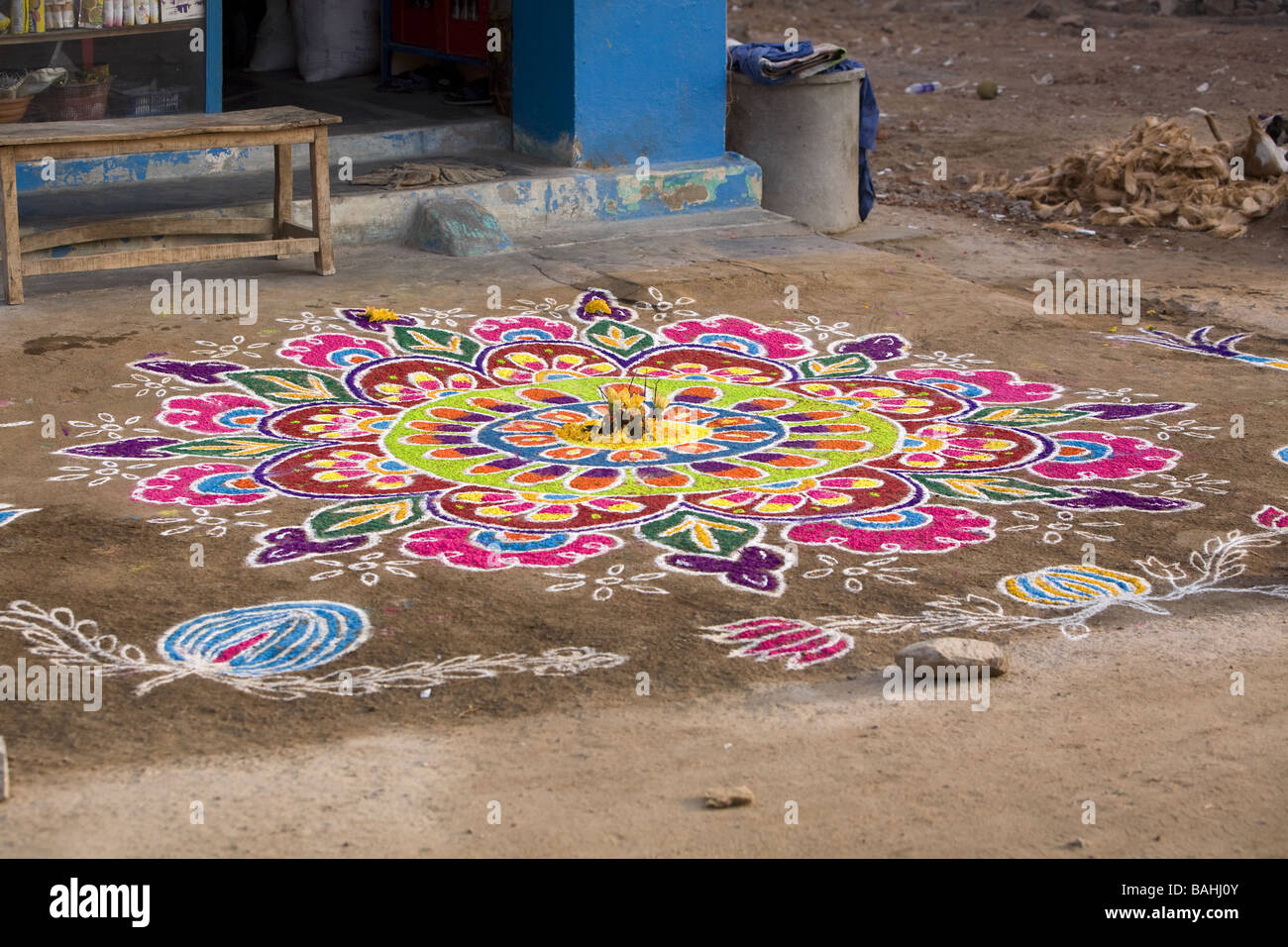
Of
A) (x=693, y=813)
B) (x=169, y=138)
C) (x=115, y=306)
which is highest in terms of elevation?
(x=169, y=138)

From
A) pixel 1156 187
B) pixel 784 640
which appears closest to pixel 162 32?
pixel 784 640

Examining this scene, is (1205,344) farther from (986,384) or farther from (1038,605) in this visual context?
(1038,605)

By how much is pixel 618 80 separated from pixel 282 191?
7.74ft

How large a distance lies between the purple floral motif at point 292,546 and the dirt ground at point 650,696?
0.09m

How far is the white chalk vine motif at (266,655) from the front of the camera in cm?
402

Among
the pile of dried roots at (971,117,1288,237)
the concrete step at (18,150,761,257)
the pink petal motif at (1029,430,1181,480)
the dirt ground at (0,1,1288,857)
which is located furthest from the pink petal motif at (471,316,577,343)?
the pile of dried roots at (971,117,1288,237)

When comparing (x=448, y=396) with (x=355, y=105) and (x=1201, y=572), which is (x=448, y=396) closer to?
(x=1201, y=572)

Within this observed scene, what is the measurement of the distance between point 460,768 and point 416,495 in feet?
6.65

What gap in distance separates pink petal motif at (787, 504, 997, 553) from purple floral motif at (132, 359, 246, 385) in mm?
2828

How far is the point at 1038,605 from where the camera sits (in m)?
4.57

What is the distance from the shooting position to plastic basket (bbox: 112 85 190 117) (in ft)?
29.3

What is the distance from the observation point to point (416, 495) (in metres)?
5.48

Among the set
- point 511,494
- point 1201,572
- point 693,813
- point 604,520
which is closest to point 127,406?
point 511,494

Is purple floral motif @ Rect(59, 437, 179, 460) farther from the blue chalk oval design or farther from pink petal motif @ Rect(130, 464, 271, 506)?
the blue chalk oval design
